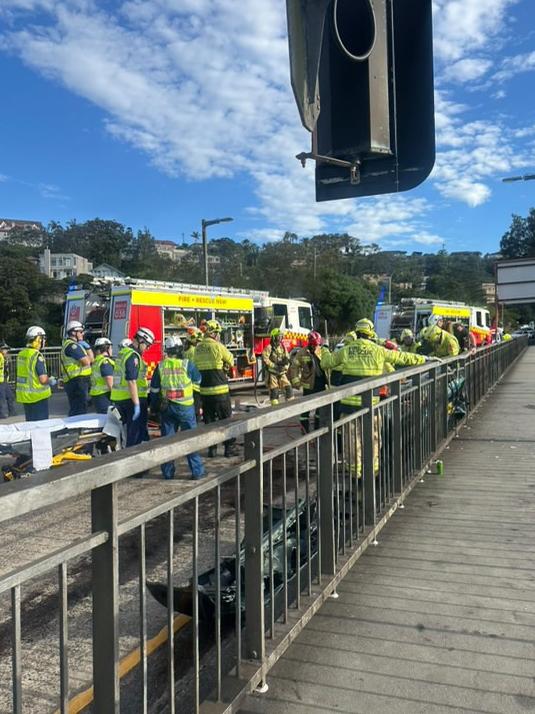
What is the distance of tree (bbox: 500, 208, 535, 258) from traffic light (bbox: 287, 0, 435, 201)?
122 metres

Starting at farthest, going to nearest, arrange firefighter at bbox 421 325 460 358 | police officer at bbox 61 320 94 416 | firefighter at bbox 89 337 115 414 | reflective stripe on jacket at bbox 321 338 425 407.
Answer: firefighter at bbox 421 325 460 358 < police officer at bbox 61 320 94 416 < firefighter at bbox 89 337 115 414 < reflective stripe on jacket at bbox 321 338 425 407

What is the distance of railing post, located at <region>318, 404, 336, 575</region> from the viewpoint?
3416 millimetres

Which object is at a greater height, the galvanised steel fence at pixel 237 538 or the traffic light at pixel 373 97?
the traffic light at pixel 373 97

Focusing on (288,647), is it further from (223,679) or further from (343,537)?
(343,537)

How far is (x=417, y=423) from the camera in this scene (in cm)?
582

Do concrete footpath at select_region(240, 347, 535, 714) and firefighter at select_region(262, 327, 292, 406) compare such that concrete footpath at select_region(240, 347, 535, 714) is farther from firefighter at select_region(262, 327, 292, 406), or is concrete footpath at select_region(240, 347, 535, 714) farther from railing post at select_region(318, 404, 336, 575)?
firefighter at select_region(262, 327, 292, 406)

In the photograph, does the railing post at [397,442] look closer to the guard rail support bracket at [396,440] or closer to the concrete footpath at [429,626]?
the guard rail support bracket at [396,440]

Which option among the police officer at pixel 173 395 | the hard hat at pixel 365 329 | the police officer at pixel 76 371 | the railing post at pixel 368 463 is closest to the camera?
the railing post at pixel 368 463

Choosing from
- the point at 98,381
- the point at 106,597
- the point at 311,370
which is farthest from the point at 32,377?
the point at 106,597

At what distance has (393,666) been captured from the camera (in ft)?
9.00

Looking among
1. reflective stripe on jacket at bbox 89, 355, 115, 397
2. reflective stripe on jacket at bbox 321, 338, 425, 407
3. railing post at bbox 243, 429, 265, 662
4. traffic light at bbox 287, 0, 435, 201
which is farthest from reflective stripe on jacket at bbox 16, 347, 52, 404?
railing post at bbox 243, 429, 265, 662

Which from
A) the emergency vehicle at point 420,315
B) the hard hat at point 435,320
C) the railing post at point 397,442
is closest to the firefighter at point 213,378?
the railing post at point 397,442

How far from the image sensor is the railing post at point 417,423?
229 inches

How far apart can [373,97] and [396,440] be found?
9.09ft
